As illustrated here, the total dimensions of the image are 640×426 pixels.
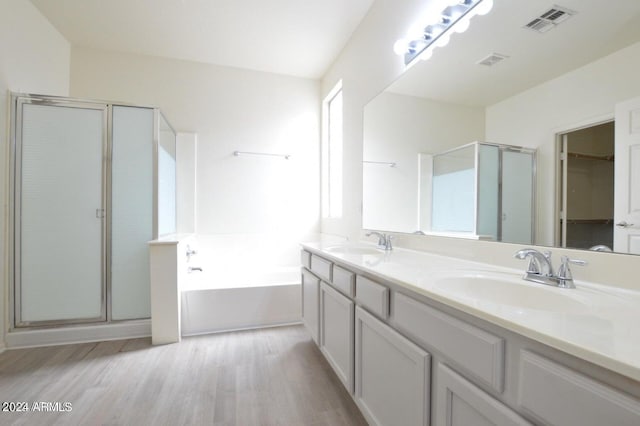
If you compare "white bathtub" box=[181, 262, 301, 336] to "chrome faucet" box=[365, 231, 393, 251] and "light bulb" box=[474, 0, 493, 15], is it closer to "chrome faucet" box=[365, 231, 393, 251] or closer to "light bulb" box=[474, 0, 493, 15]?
"chrome faucet" box=[365, 231, 393, 251]

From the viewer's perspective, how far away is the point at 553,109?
3.34ft

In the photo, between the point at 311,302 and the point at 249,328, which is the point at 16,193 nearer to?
the point at 249,328

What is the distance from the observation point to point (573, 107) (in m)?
0.95

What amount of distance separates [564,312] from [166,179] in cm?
294

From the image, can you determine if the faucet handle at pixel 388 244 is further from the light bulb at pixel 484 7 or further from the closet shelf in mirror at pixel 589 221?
the light bulb at pixel 484 7

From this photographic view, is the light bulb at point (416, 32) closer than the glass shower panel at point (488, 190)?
No

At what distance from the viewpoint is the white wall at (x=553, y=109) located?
0.83 m

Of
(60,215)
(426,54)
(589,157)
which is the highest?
(426,54)

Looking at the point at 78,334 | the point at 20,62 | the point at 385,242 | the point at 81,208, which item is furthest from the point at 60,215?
the point at 385,242

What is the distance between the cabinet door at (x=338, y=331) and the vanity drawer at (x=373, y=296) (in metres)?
0.13

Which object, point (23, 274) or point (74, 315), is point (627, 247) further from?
point (23, 274)

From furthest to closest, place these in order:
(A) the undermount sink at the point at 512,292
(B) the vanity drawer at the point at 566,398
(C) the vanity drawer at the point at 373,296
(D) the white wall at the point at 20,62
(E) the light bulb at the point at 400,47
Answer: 1. (D) the white wall at the point at 20,62
2. (E) the light bulb at the point at 400,47
3. (C) the vanity drawer at the point at 373,296
4. (A) the undermount sink at the point at 512,292
5. (B) the vanity drawer at the point at 566,398

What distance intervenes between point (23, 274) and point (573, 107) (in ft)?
11.4

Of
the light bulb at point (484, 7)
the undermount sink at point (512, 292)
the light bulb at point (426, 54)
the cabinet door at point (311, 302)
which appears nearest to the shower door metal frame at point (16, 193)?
the cabinet door at point (311, 302)
